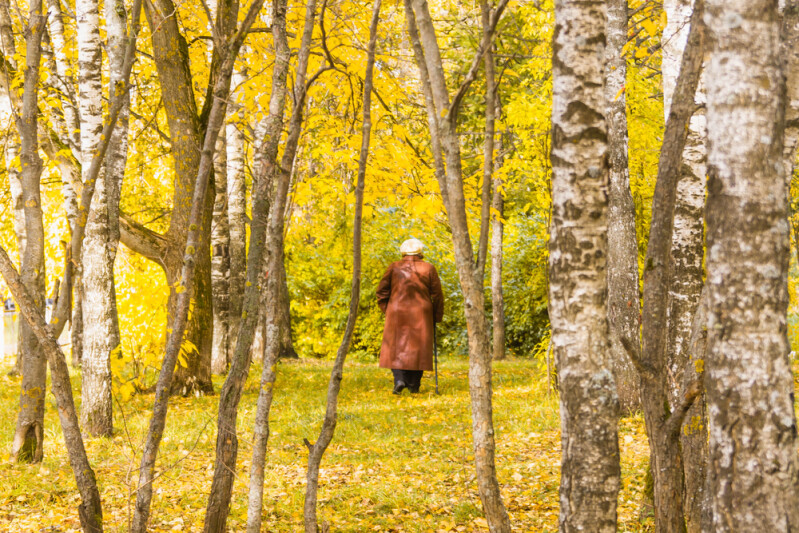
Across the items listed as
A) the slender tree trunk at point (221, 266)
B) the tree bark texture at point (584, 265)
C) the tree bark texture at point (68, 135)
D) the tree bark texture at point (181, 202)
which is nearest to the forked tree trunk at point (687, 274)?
the tree bark texture at point (584, 265)

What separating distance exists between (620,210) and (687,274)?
263 centimetres

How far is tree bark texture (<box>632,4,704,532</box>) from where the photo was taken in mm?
2770

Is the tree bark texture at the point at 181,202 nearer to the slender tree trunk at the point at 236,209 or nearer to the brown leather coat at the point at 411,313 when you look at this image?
the slender tree trunk at the point at 236,209

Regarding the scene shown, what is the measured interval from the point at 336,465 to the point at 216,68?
476cm

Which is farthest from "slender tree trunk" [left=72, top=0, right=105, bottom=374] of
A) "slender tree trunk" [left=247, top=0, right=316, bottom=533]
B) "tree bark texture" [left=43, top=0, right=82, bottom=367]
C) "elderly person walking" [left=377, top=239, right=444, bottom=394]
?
"elderly person walking" [left=377, top=239, right=444, bottom=394]

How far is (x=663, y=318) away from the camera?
289cm

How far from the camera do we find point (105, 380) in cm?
652

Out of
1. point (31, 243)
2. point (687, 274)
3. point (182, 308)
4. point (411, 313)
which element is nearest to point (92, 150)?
point (31, 243)

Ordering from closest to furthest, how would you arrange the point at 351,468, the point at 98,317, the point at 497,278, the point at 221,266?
the point at 351,468 < the point at 98,317 < the point at 221,266 < the point at 497,278

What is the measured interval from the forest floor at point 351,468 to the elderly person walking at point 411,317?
41 centimetres

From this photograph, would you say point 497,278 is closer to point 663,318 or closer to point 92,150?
point 92,150

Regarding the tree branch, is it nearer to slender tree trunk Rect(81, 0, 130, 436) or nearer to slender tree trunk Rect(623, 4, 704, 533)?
slender tree trunk Rect(623, 4, 704, 533)

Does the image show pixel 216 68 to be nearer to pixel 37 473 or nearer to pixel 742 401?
pixel 37 473

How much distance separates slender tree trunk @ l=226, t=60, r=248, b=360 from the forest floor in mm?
2130
